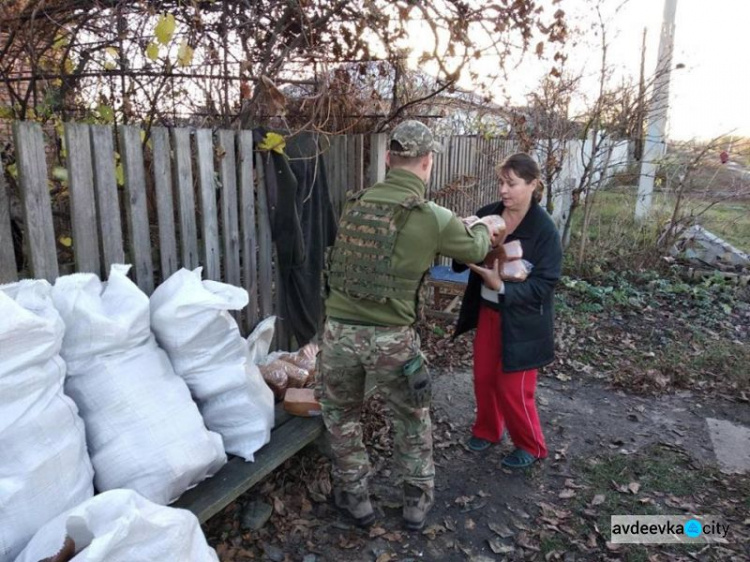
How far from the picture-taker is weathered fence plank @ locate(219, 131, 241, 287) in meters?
3.21

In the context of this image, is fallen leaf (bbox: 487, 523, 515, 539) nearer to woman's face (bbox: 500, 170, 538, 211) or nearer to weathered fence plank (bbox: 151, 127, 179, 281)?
woman's face (bbox: 500, 170, 538, 211)

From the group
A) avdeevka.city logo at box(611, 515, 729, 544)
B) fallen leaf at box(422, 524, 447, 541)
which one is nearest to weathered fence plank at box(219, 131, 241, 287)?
fallen leaf at box(422, 524, 447, 541)

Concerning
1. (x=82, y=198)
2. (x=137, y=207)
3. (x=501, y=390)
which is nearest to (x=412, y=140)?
(x=137, y=207)

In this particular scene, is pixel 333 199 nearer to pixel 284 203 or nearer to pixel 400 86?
pixel 284 203

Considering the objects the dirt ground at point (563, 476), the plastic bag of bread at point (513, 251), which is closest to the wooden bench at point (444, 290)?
the dirt ground at point (563, 476)

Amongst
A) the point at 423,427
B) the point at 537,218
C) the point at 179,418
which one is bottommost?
the point at 423,427

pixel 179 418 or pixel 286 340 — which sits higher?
pixel 179 418

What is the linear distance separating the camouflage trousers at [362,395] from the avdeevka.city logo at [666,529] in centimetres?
106

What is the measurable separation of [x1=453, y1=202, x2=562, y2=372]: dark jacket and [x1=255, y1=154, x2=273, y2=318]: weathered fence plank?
4.91ft

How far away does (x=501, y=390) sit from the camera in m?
3.37

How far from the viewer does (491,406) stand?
3713 millimetres

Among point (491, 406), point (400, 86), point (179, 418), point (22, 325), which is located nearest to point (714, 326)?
point (491, 406)

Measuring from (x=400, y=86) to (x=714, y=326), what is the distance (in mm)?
4337

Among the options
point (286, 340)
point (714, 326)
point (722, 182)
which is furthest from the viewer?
point (722, 182)
